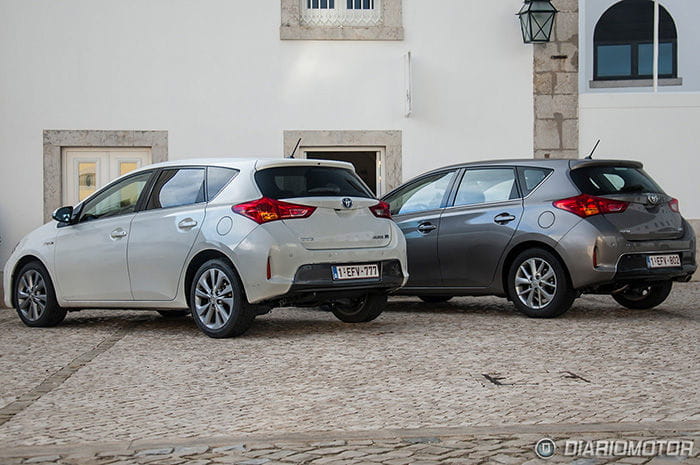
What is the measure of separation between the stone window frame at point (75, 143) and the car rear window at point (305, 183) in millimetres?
6675

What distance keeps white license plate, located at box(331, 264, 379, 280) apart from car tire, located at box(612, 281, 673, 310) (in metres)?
3.33

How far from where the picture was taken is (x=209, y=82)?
52.4ft

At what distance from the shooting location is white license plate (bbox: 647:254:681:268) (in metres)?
10.5

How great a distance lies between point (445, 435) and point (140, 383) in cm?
257

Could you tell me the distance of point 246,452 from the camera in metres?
5.08

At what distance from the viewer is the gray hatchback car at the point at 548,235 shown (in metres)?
10.4

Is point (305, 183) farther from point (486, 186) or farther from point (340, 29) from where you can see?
point (340, 29)

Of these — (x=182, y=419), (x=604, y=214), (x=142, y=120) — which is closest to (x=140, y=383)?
(x=182, y=419)

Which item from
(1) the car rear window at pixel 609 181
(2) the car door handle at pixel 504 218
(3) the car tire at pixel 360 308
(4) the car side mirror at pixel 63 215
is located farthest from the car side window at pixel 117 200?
(1) the car rear window at pixel 609 181

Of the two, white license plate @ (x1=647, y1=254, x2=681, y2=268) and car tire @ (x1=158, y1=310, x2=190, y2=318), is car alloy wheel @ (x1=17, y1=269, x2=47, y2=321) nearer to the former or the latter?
car tire @ (x1=158, y1=310, x2=190, y2=318)

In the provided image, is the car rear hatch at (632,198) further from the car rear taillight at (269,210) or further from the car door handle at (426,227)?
the car rear taillight at (269,210)

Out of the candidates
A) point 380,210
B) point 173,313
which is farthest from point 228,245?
point 173,313

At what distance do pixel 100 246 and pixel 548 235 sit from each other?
13.6 ft

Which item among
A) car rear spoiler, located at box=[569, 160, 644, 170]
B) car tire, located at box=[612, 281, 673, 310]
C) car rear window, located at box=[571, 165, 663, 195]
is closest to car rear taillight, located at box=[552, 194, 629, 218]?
car rear window, located at box=[571, 165, 663, 195]
